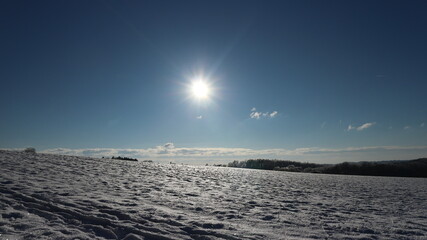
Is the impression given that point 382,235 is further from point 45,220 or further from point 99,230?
point 45,220

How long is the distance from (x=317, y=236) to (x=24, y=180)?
39.1ft

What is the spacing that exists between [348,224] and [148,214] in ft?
21.1

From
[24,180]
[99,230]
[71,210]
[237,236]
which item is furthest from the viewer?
[24,180]

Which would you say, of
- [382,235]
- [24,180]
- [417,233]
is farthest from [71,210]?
[417,233]

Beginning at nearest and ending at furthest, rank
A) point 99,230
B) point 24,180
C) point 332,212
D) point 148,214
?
point 99,230, point 148,214, point 332,212, point 24,180

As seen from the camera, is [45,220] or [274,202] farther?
[274,202]

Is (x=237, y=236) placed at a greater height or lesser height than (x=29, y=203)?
lesser

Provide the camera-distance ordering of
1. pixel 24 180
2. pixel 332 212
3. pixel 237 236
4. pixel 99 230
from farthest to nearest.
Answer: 1. pixel 24 180
2. pixel 332 212
3. pixel 237 236
4. pixel 99 230

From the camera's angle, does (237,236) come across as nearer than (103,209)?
Yes

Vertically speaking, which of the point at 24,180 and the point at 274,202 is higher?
the point at 24,180

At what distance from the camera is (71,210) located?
681 cm

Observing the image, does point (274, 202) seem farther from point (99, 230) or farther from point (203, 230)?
point (99, 230)

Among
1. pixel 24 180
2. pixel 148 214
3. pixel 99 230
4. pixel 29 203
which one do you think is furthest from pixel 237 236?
pixel 24 180

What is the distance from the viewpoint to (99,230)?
18.7 feet
